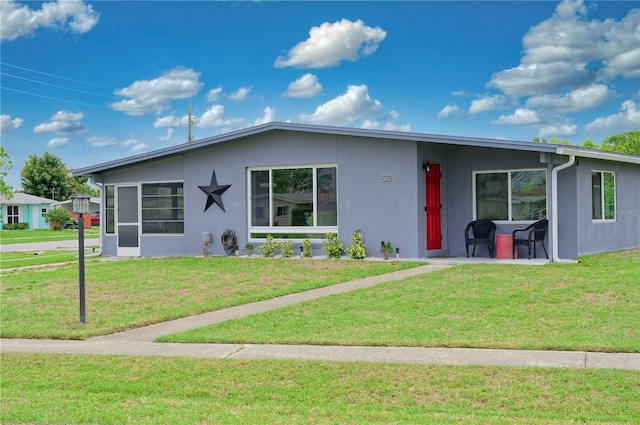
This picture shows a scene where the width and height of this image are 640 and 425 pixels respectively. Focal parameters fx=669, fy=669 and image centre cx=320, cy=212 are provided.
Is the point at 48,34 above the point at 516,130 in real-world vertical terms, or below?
above

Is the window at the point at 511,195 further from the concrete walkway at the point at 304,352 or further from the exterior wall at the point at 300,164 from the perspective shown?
the concrete walkway at the point at 304,352

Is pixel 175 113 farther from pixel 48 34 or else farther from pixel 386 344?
pixel 386 344

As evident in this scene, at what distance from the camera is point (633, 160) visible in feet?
57.2

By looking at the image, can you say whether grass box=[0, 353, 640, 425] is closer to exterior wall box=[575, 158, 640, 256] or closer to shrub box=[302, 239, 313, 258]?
shrub box=[302, 239, 313, 258]

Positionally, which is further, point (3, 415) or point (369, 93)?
point (369, 93)

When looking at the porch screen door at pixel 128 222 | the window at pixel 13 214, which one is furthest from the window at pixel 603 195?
the window at pixel 13 214

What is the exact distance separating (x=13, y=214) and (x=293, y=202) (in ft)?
126

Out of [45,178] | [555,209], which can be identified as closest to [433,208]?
[555,209]

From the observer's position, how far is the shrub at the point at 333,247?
1620 cm

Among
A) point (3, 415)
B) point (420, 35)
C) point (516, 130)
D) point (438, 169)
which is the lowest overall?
point (3, 415)

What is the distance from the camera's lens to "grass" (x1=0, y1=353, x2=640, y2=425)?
16.1 feet

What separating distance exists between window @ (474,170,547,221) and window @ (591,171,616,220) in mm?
1764

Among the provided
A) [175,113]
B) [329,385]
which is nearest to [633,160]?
[329,385]

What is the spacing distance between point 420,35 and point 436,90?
3602 millimetres
